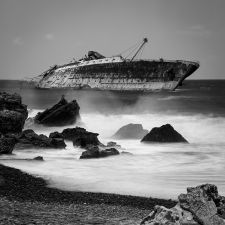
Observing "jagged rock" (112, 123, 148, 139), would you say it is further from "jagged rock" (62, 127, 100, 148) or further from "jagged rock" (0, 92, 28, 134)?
"jagged rock" (0, 92, 28, 134)

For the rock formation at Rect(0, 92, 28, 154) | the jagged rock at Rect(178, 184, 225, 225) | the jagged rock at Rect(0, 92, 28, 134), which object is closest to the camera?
the jagged rock at Rect(178, 184, 225, 225)

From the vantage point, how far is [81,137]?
25.9 m

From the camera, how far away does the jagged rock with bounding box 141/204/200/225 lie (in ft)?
27.8

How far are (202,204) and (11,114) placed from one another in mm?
18968

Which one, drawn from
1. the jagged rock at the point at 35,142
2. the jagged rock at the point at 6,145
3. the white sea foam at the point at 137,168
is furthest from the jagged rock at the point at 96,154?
the jagged rock at the point at 6,145

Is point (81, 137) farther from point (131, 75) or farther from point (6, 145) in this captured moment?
point (131, 75)

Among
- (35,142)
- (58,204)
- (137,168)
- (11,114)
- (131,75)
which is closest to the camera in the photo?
(58,204)

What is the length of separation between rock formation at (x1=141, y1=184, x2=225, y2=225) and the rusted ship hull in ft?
223

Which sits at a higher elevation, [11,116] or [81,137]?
[11,116]

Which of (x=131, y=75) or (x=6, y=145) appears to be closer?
(x=6, y=145)

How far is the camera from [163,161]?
23156 millimetres

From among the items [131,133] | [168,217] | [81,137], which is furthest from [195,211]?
[131,133]

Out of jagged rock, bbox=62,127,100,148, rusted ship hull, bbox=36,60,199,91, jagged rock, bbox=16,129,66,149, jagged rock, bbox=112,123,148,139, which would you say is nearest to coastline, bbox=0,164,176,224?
jagged rock, bbox=16,129,66,149

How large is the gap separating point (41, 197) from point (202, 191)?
5.91 meters
